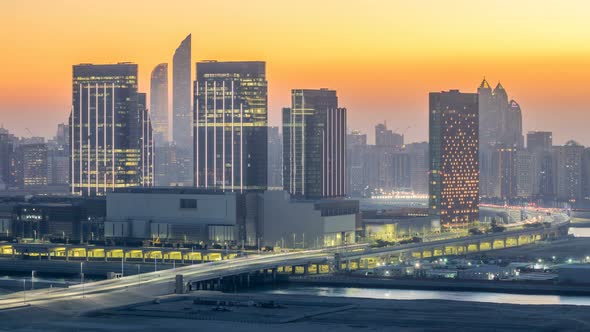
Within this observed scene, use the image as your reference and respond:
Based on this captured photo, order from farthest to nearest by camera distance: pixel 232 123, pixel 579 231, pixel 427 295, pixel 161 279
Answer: pixel 579 231 < pixel 232 123 < pixel 427 295 < pixel 161 279

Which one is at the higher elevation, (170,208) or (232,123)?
(232,123)

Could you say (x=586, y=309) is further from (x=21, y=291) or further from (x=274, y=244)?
(x=274, y=244)

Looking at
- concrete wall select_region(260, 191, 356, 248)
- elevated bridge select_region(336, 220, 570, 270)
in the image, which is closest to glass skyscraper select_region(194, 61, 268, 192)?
elevated bridge select_region(336, 220, 570, 270)

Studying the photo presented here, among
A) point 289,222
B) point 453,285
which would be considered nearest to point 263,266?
point 453,285

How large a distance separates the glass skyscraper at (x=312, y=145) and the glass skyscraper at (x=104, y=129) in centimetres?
1813

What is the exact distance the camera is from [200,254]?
118 metres

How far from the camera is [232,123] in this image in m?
170

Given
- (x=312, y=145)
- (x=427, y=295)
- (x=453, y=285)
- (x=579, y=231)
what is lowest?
(x=427, y=295)

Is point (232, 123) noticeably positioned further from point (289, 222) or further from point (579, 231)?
point (579, 231)

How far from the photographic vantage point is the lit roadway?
81125mm

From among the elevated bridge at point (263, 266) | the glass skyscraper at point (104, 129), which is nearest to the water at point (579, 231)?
the elevated bridge at point (263, 266)

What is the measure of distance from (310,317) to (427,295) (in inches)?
774

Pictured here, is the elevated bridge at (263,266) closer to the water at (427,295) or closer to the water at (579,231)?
the water at (427,295)

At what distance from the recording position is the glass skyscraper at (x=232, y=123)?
16862 centimetres
